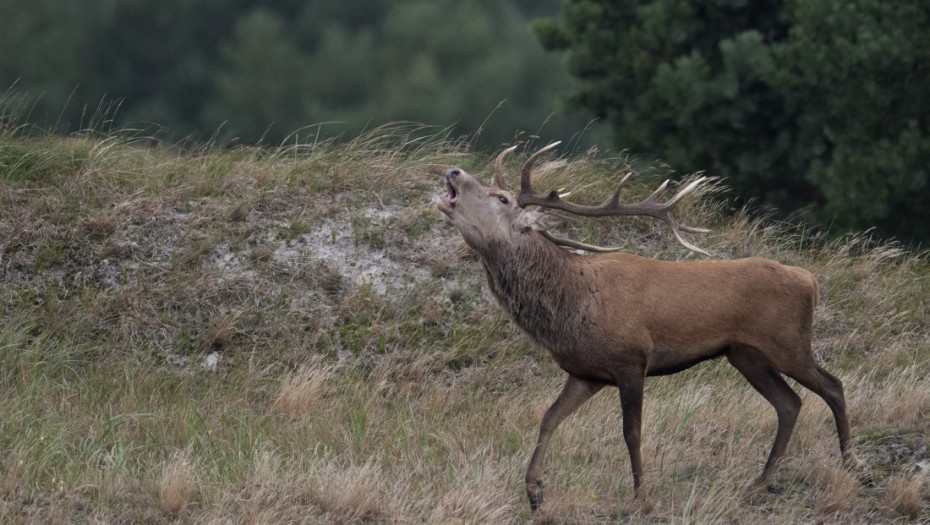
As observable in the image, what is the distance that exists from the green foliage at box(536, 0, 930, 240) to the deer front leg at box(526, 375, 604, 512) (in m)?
5.72

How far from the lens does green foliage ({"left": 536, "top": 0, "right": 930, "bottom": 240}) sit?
33.4ft

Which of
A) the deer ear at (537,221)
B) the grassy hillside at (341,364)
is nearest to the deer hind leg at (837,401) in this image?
the grassy hillside at (341,364)

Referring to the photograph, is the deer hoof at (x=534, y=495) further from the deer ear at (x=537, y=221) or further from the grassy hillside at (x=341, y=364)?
the deer ear at (x=537, y=221)

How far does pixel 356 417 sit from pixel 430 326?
184 cm

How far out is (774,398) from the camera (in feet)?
19.5

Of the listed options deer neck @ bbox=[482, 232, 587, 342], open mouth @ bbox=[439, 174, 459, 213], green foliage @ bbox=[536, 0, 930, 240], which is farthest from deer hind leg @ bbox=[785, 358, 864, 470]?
green foliage @ bbox=[536, 0, 930, 240]

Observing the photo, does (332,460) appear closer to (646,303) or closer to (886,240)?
(646,303)

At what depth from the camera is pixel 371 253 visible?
8.52 m

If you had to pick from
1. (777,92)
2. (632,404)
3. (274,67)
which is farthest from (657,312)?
(274,67)

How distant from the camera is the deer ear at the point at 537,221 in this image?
5859 millimetres

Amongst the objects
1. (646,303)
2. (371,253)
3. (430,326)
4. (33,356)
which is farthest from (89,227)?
(646,303)

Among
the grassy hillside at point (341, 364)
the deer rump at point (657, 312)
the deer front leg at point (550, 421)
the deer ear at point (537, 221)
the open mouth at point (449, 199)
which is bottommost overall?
the grassy hillside at point (341, 364)

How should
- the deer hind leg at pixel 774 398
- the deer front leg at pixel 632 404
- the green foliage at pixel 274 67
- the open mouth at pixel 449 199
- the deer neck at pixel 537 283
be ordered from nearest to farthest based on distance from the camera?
1. the deer front leg at pixel 632 404
2. the deer neck at pixel 537 283
3. the open mouth at pixel 449 199
4. the deer hind leg at pixel 774 398
5. the green foliage at pixel 274 67

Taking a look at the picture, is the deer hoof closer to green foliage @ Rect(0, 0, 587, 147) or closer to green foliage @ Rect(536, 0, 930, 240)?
green foliage @ Rect(536, 0, 930, 240)
